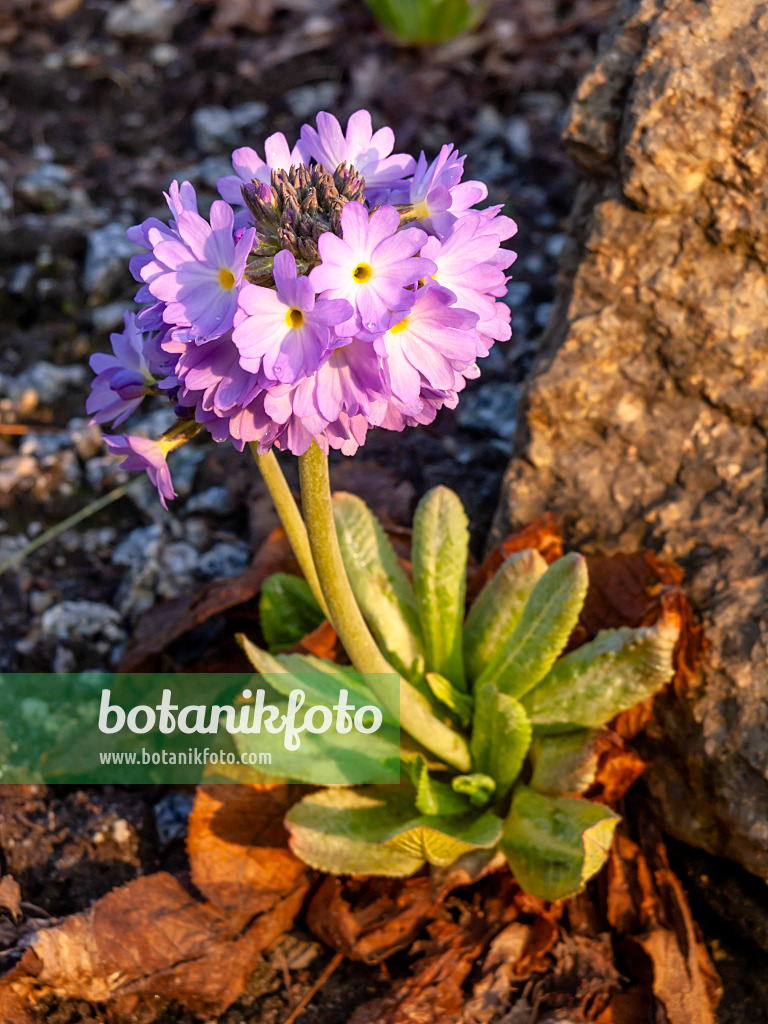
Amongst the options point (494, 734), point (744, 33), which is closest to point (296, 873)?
point (494, 734)

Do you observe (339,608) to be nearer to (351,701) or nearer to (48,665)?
(351,701)

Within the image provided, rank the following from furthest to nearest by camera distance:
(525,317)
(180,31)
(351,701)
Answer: (180,31) < (525,317) < (351,701)

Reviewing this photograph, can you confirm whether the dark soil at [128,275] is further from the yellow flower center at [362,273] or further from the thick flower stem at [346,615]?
the yellow flower center at [362,273]

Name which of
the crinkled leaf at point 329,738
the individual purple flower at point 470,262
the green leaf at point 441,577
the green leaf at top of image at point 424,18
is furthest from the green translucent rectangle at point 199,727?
the green leaf at top of image at point 424,18

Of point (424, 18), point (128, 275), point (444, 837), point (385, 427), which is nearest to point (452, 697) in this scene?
point (444, 837)

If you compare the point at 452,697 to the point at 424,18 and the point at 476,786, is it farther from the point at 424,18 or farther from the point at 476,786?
the point at 424,18

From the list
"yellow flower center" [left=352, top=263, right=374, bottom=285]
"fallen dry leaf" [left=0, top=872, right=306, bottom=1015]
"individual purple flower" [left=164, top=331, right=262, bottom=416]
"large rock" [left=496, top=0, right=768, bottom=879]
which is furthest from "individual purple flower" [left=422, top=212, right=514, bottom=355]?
"fallen dry leaf" [left=0, top=872, right=306, bottom=1015]
